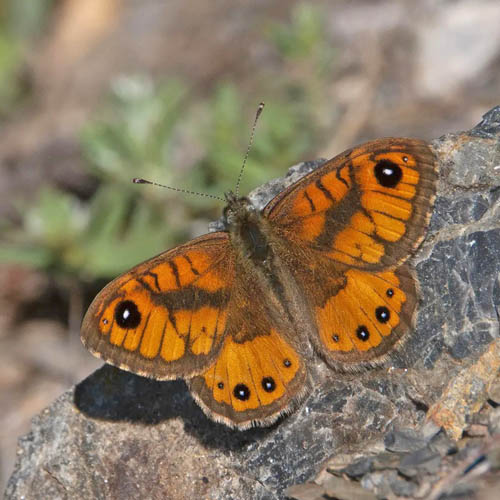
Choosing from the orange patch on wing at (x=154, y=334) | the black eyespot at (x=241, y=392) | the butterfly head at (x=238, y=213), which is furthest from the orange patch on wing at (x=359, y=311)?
the orange patch on wing at (x=154, y=334)

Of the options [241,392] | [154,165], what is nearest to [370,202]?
[241,392]

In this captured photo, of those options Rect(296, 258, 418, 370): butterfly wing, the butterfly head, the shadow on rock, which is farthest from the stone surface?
the butterfly head

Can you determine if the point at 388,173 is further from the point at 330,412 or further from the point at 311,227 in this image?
the point at 330,412

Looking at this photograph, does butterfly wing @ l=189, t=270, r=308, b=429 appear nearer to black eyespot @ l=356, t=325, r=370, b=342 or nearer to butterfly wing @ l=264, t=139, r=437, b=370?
butterfly wing @ l=264, t=139, r=437, b=370

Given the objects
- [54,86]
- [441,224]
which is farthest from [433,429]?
[54,86]

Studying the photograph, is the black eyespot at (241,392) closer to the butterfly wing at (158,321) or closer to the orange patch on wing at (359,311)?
the butterfly wing at (158,321)

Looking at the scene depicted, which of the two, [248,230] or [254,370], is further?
[248,230]

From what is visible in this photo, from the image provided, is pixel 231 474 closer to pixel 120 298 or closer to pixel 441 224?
pixel 120 298
